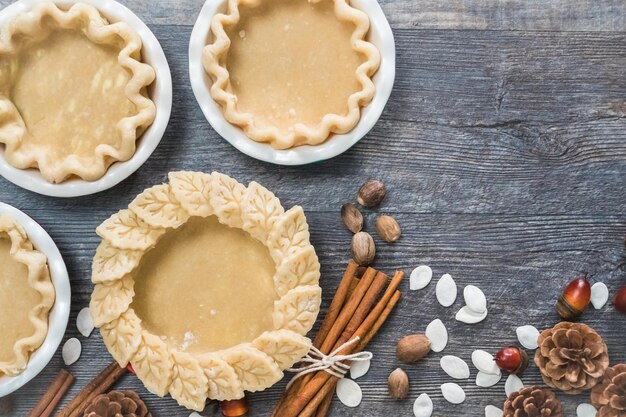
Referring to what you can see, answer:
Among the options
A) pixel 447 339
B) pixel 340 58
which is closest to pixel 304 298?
pixel 447 339

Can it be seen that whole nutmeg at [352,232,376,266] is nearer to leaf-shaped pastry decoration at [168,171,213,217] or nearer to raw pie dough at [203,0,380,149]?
raw pie dough at [203,0,380,149]

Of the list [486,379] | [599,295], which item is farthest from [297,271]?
[599,295]

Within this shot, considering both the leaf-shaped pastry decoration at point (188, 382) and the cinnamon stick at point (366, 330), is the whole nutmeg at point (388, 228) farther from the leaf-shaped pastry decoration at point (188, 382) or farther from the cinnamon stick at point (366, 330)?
the leaf-shaped pastry decoration at point (188, 382)

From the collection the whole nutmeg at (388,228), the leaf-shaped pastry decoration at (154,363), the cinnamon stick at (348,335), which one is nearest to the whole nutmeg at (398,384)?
the cinnamon stick at (348,335)

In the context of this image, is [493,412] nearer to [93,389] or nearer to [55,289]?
[93,389]

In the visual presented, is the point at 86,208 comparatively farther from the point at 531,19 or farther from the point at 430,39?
the point at 531,19
